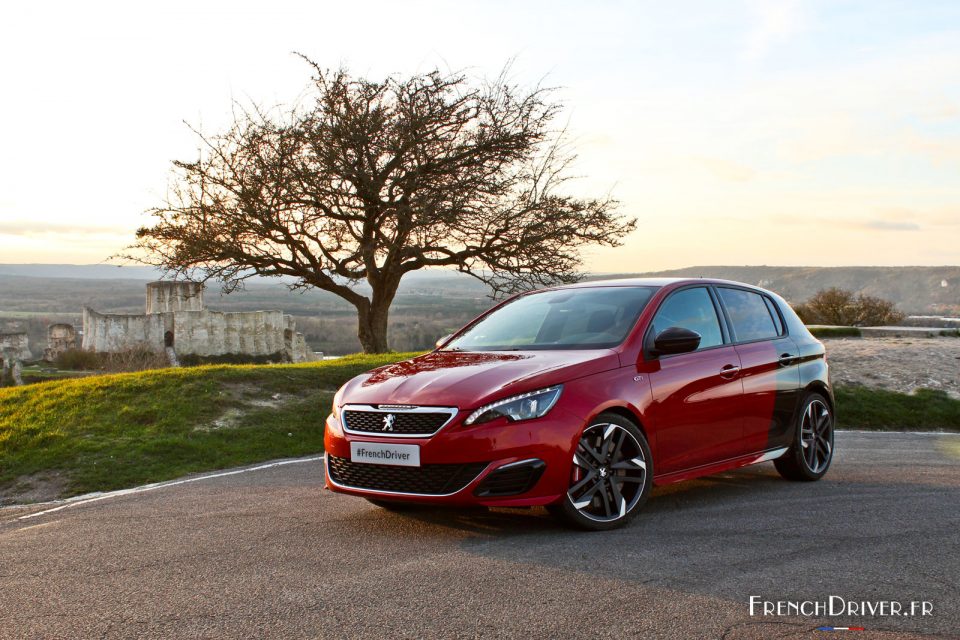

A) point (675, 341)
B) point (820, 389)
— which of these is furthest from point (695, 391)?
point (820, 389)

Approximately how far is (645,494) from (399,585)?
201cm

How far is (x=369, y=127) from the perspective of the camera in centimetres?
2309

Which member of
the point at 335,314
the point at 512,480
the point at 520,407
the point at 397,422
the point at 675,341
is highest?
the point at 675,341

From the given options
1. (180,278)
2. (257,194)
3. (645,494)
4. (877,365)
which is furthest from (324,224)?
(645,494)

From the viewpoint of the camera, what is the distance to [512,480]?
5.36 m

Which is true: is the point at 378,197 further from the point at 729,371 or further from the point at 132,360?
the point at 132,360

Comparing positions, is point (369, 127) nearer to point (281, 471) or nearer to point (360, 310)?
point (360, 310)

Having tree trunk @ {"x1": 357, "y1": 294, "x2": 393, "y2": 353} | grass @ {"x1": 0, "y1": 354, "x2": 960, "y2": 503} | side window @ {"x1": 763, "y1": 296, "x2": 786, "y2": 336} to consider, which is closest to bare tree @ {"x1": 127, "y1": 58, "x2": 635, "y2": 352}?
tree trunk @ {"x1": 357, "y1": 294, "x2": 393, "y2": 353}

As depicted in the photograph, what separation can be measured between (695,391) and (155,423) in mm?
7307

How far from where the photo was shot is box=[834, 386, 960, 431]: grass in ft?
42.7

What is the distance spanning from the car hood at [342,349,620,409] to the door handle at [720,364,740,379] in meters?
1.18

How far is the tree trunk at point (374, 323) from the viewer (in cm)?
2756

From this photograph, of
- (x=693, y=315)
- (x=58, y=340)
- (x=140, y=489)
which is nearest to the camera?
(x=693, y=315)

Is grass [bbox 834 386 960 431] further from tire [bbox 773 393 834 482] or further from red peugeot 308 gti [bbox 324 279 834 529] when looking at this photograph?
red peugeot 308 gti [bbox 324 279 834 529]
